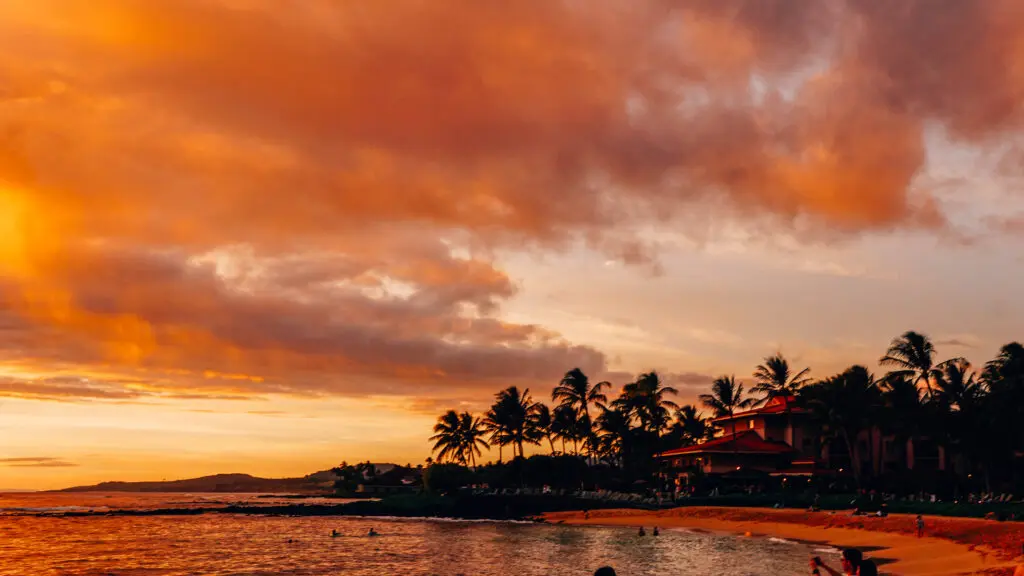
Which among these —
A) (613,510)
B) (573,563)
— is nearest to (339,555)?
(573,563)

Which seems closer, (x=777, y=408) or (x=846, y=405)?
(x=846, y=405)

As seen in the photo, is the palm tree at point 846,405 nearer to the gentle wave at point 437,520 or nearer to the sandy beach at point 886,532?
the sandy beach at point 886,532

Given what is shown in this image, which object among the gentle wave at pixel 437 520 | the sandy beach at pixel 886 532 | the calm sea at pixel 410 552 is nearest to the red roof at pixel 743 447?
the sandy beach at pixel 886 532

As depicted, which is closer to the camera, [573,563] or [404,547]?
[573,563]

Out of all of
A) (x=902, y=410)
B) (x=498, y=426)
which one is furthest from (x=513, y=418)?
(x=902, y=410)

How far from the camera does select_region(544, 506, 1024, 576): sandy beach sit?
36500 millimetres

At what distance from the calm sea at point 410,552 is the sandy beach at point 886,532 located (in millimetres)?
3285

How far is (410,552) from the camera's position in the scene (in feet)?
198

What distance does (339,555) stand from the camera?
59.5 metres

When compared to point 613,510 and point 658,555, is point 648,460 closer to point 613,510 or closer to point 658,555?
point 613,510

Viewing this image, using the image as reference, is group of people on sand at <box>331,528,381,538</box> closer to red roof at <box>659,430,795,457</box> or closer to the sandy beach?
the sandy beach

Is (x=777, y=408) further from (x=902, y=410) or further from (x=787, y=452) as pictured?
(x=902, y=410)

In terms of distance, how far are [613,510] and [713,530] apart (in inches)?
790

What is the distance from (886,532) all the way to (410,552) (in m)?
32.0
